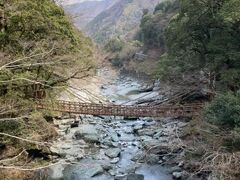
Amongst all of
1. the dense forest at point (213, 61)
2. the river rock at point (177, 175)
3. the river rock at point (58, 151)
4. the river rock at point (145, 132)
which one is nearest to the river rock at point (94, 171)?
the river rock at point (58, 151)

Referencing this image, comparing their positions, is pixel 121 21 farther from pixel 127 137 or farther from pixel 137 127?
pixel 127 137

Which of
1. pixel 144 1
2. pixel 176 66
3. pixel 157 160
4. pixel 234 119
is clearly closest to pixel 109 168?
pixel 157 160

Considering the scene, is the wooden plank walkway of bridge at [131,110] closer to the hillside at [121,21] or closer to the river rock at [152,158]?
the river rock at [152,158]

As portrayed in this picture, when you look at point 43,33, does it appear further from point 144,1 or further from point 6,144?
point 144,1

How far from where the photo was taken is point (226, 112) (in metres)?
7.68

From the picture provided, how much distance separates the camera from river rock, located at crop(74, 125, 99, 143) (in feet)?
42.2

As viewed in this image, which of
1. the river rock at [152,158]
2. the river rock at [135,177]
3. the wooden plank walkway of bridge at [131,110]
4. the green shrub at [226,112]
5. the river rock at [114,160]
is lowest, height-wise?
the river rock at [114,160]

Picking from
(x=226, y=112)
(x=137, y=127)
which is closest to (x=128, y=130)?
(x=137, y=127)

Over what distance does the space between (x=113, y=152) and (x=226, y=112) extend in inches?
194

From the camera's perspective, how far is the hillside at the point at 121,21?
7406 centimetres

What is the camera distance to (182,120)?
1397 centimetres

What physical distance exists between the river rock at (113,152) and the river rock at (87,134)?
3.60 ft

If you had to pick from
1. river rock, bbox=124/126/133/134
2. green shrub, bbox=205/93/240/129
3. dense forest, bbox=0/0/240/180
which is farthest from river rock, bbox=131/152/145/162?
green shrub, bbox=205/93/240/129

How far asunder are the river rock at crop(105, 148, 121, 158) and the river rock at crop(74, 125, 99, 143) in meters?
1.10
